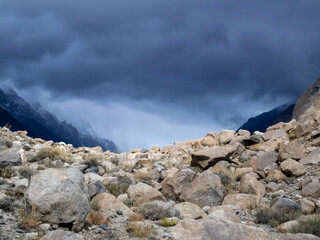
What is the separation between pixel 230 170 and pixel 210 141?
1154 cm

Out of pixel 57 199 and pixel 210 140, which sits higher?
pixel 210 140

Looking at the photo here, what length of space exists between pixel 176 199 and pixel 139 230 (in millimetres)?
5749

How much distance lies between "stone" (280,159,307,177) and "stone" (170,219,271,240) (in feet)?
29.0

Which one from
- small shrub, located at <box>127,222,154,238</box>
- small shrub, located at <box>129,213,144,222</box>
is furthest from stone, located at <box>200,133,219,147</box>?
small shrub, located at <box>127,222,154,238</box>

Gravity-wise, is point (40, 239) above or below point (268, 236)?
above

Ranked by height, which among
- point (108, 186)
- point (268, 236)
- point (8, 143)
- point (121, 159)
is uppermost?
point (8, 143)

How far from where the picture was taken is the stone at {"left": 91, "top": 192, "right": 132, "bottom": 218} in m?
10.4

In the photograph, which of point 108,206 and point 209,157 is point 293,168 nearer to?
point 209,157

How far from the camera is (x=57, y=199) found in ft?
26.5

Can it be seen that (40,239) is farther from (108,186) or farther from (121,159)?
(121,159)

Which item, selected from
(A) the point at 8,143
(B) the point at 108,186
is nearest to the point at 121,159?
(A) the point at 8,143

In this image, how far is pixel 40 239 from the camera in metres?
7.07

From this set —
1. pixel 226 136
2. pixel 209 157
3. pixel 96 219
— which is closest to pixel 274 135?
pixel 226 136

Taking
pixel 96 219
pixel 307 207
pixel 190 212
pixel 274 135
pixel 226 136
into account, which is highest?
pixel 226 136
